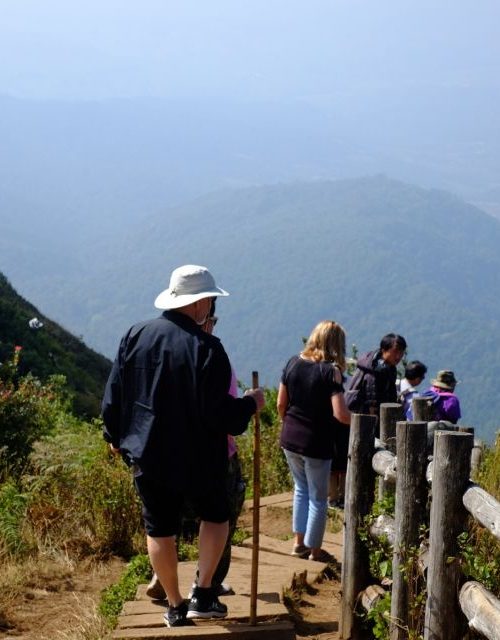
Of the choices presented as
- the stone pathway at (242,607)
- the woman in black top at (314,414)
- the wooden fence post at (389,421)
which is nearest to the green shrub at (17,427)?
the stone pathway at (242,607)

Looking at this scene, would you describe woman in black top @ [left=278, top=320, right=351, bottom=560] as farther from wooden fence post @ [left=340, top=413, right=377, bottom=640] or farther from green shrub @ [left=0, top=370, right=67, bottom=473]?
green shrub @ [left=0, top=370, right=67, bottom=473]

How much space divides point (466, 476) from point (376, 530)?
1.18 metres

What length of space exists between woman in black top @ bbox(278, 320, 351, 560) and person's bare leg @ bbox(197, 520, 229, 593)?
187cm

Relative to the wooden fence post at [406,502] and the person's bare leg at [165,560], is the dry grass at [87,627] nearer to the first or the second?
the person's bare leg at [165,560]

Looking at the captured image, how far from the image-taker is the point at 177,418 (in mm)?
4699

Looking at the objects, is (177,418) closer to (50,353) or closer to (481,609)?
(481,609)

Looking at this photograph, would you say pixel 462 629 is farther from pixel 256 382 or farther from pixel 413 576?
pixel 256 382

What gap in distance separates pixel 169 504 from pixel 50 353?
59.9 ft

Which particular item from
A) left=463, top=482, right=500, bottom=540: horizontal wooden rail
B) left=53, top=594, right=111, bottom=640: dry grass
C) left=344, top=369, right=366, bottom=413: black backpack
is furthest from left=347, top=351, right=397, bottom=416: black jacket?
left=463, top=482, right=500, bottom=540: horizontal wooden rail

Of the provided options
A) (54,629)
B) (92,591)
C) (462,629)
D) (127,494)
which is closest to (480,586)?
(462,629)

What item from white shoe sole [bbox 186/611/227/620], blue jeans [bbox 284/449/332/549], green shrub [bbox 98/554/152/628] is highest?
A: blue jeans [bbox 284/449/332/549]

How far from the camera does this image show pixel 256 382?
17.1ft

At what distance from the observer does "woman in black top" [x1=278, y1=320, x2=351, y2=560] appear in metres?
6.78

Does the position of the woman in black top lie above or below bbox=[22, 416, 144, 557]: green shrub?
above
